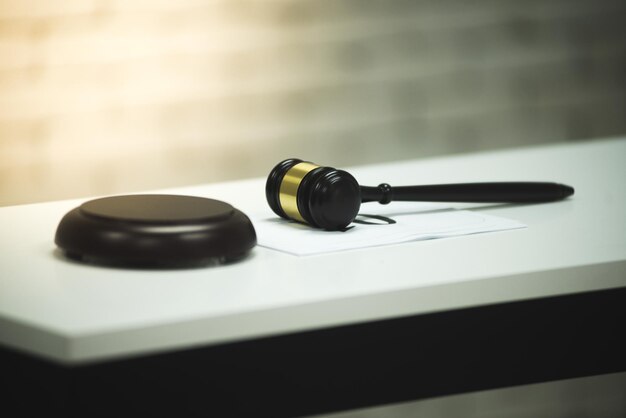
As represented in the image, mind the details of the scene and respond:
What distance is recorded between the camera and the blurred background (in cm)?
182

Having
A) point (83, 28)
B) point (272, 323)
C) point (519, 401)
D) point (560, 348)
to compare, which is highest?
point (83, 28)

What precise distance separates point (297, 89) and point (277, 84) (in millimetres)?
44

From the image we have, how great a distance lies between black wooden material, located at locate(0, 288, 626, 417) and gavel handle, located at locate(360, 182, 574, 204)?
0.17 m

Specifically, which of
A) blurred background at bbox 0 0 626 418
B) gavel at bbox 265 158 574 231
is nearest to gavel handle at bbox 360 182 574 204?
gavel at bbox 265 158 574 231

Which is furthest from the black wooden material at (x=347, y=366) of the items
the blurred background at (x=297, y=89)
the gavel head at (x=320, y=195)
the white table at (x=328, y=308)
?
the blurred background at (x=297, y=89)

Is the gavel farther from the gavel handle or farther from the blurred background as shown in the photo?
the blurred background

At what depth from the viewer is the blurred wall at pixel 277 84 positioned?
1.81 m

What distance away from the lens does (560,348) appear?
115cm

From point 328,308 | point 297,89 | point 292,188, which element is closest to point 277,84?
point 297,89

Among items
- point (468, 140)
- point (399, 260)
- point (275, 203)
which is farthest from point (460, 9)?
point (399, 260)

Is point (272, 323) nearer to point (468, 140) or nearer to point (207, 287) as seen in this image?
point (207, 287)

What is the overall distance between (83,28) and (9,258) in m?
0.86

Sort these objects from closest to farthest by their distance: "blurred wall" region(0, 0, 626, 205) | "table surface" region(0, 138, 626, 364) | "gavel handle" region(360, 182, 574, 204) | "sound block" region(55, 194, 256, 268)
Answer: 1. "table surface" region(0, 138, 626, 364)
2. "sound block" region(55, 194, 256, 268)
3. "gavel handle" region(360, 182, 574, 204)
4. "blurred wall" region(0, 0, 626, 205)

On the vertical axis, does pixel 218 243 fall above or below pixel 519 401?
above
